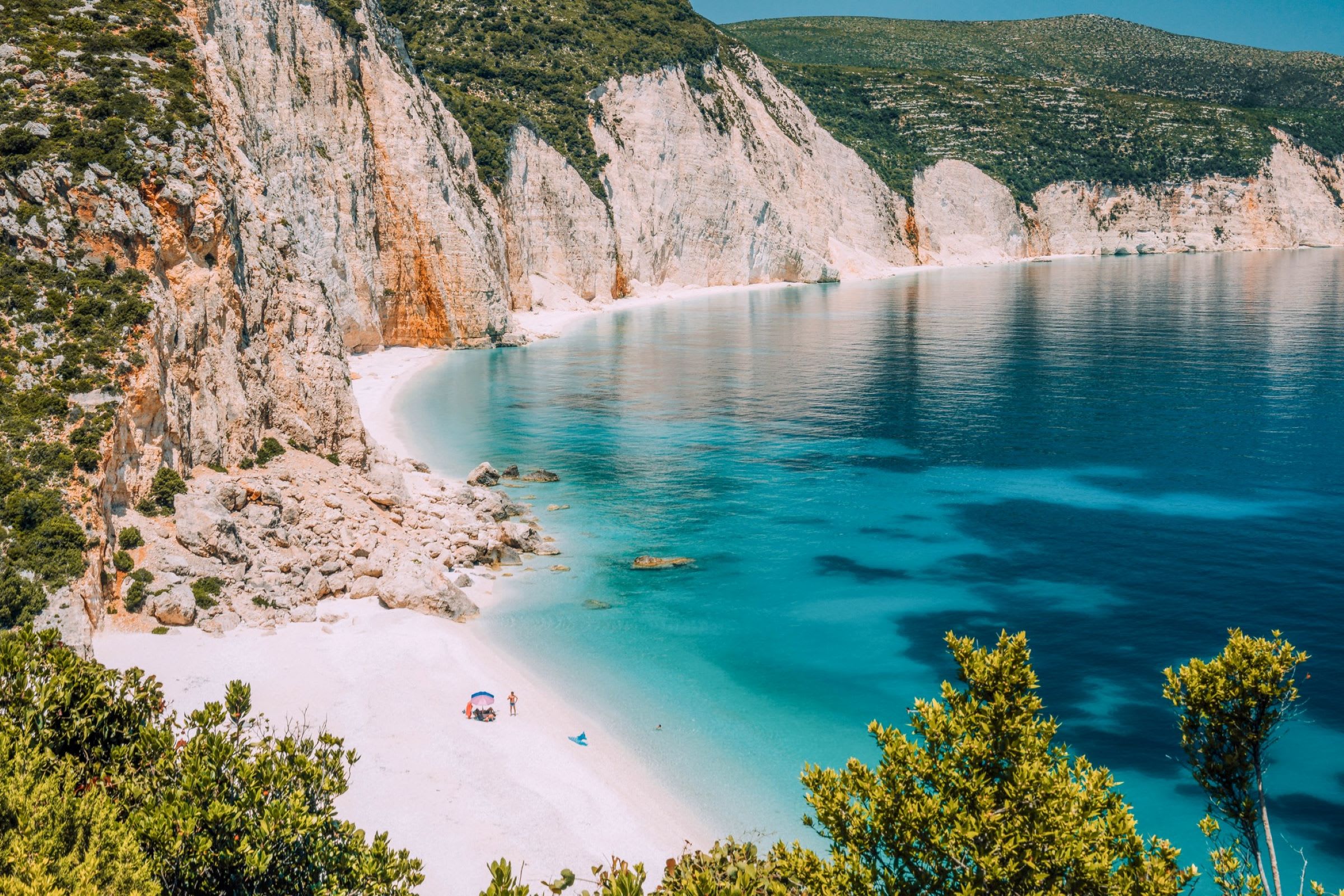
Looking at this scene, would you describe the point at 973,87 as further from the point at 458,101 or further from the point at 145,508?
the point at 145,508

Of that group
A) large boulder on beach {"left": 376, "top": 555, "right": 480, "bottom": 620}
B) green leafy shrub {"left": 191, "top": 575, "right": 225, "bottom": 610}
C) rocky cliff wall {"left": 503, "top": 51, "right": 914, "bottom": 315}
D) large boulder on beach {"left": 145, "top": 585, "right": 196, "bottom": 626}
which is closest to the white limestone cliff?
rocky cliff wall {"left": 503, "top": 51, "right": 914, "bottom": 315}

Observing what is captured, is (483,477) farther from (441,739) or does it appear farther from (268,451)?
(441,739)

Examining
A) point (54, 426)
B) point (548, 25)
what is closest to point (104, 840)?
point (54, 426)

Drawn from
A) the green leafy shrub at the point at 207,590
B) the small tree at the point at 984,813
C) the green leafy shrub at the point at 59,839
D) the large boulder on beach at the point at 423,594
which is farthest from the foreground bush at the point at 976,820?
the green leafy shrub at the point at 207,590

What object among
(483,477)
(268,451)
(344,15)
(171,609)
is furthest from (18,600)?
(344,15)

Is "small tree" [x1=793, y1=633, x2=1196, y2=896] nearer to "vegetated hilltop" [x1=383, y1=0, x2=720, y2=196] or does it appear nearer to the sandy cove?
the sandy cove
